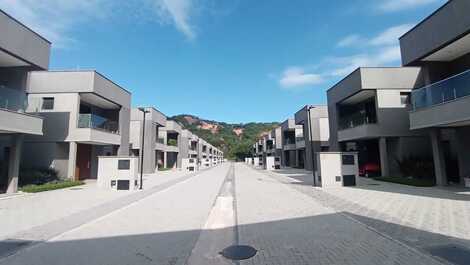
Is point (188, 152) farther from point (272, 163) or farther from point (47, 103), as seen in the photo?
point (47, 103)

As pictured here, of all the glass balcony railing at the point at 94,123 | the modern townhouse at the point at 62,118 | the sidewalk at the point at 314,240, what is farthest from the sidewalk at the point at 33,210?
the glass balcony railing at the point at 94,123

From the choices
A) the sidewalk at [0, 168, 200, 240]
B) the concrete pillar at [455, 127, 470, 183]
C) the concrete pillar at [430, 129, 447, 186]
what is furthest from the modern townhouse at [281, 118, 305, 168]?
the sidewalk at [0, 168, 200, 240]

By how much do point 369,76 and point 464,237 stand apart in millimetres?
18105

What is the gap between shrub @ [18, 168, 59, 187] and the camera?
60.1 ft

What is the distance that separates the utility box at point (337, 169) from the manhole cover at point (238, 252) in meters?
13.1

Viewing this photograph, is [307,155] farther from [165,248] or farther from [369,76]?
[165,248]

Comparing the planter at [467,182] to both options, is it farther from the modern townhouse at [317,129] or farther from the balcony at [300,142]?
the balcony at [300,142]

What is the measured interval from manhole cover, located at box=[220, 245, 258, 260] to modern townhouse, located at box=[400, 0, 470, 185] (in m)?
12.6

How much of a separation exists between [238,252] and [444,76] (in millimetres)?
17847

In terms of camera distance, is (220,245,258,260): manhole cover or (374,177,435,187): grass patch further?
(374,177,435,187): grass patch

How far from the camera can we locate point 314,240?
6688mm

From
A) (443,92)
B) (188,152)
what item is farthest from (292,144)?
(443,92)

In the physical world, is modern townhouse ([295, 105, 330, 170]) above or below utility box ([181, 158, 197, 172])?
above

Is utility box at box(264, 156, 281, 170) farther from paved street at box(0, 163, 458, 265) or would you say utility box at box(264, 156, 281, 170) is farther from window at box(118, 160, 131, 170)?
paved street at box(0, 163, 458, 265)
